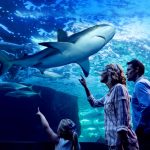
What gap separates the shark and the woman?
3759mm

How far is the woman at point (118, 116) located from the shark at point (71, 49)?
12.3 feet

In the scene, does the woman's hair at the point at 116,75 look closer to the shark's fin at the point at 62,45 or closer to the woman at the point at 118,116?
the woman at the point at 118,116

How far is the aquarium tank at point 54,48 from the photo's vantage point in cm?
→ 848

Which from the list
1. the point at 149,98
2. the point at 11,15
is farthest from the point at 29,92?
the point at 149,98

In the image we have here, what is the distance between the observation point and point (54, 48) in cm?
751

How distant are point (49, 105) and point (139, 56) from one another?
8.60 meters

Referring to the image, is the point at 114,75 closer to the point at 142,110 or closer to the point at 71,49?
the point at 142,110

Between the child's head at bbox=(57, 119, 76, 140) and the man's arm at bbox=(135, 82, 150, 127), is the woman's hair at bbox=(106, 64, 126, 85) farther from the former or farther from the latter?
the child's head at bbox=(57, 119, 76, 140)

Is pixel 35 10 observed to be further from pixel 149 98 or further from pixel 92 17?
pixel 149 98

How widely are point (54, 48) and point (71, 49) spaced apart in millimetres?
629

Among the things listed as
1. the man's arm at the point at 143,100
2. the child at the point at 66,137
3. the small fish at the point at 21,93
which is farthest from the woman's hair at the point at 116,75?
the small fish at the point at 21,93

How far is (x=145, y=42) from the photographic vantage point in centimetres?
1481

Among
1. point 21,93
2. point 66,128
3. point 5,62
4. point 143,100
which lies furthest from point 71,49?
point 21,93

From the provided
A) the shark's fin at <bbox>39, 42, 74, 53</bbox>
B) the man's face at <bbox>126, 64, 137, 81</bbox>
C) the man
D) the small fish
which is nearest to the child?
the man
